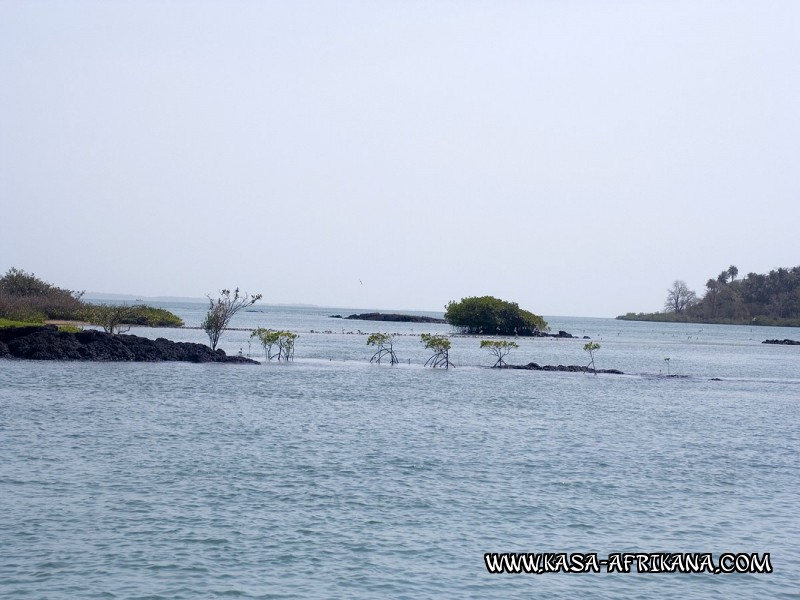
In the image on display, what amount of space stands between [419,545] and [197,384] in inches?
1272

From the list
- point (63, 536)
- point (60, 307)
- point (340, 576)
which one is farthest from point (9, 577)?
point (60, 307)

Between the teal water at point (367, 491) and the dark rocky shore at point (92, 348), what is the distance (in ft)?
42.8

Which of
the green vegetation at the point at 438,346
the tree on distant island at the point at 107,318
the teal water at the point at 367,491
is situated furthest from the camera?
the tree on distant island at the point at 107,318

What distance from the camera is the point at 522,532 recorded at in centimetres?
1752

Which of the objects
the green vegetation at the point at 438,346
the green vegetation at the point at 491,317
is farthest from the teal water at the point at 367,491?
the green vegetation at the point at 491,317

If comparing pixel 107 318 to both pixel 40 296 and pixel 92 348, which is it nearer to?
pixel 92 348

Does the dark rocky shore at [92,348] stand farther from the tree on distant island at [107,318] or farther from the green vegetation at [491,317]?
the green vegetation at [491,317]

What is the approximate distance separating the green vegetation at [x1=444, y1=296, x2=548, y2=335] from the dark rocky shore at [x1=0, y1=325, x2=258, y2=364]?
243ft

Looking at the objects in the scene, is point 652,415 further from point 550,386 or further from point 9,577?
point 9,577

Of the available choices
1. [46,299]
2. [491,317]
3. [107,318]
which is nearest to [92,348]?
[107,318]

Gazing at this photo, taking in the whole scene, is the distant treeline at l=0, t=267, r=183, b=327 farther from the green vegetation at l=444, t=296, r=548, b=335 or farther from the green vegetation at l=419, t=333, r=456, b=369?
the green vegetation at l=444, t=296, r=548, b=335

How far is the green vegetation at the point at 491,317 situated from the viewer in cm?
13288

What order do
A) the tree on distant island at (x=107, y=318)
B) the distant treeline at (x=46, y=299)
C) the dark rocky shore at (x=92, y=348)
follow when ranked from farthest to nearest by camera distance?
the distant treeline at (x=46, y=299) → the tree on distant island at (x=107, y=318) → the dark rocky shore at (x=92, y=348)

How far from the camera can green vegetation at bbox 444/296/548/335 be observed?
133m
